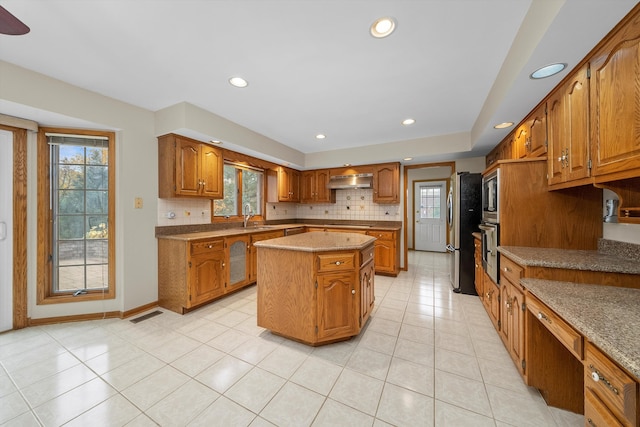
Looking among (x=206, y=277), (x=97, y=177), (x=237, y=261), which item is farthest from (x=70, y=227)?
(x=237, y=261)

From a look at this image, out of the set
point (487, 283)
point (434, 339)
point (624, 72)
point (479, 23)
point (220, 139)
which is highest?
point (479, 23)

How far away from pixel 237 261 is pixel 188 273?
2.46ft

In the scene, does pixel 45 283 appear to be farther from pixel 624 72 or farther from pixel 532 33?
pixel 624 72

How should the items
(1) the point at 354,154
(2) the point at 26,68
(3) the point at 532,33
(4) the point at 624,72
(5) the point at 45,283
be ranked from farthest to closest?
(1) the point at 354,154
(5) the point at 45,283
(2) the point at 26,68
(3) the point at 532,33
(4) the point at 624,72

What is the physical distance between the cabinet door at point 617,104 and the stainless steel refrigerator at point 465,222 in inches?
71.6

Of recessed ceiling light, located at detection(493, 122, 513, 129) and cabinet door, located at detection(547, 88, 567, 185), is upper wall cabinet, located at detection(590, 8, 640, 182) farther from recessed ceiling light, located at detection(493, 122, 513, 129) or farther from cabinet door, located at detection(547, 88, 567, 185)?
recessed ceiling light, located at detection(493, 122, 513, 129)

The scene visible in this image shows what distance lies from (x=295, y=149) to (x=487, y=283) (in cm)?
386

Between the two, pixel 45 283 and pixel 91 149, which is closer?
pixel 45 283

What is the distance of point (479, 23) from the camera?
58.2 inches

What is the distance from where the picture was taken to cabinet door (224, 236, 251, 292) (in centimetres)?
A: 316

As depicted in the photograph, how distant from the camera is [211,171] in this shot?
326 cm

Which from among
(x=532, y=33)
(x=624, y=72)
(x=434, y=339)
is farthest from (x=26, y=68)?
(x=434, y=339)

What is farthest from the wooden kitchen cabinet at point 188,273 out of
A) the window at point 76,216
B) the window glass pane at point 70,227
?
the window glass pane at point 70,227

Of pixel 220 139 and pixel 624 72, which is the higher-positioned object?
pixel 220 139
